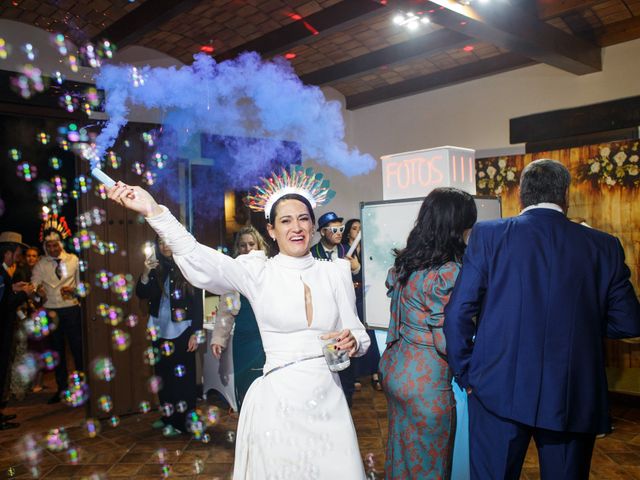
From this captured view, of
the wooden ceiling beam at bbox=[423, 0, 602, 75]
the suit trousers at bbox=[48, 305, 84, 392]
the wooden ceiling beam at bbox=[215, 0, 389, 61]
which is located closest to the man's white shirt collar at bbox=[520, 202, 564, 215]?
the wooden ceiling beam at bbox=[423, 0, 602, 75]

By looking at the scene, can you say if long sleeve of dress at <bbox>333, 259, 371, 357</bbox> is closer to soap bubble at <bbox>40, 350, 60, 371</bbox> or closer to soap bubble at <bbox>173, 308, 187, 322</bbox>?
soap bubble at <bbox>173, 308, 187, 322</bbox>

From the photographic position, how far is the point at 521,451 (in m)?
2.12

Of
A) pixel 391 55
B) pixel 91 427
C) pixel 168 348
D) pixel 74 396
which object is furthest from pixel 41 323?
pixel 391 55

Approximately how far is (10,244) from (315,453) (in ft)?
13.3

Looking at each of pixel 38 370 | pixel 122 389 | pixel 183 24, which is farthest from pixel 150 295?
pixel 38 370

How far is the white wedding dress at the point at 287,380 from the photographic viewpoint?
1.95m

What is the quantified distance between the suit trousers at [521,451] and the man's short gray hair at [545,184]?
2.84 feet

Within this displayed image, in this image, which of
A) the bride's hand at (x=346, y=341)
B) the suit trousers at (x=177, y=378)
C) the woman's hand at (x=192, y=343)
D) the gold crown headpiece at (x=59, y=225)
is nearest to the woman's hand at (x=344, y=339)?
the bride's hand at (x=346, y=341)

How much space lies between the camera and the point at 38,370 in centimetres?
669

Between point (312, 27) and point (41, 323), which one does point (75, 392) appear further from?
point (312, 27)

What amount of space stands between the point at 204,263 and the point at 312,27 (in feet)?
12.3

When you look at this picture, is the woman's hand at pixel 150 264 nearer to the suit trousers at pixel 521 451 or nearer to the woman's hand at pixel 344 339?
the woman's hand at pixel 344 339

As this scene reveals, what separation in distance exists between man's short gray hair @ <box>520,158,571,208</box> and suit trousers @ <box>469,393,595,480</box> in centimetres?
86

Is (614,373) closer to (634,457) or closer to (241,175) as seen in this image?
(634,457)
